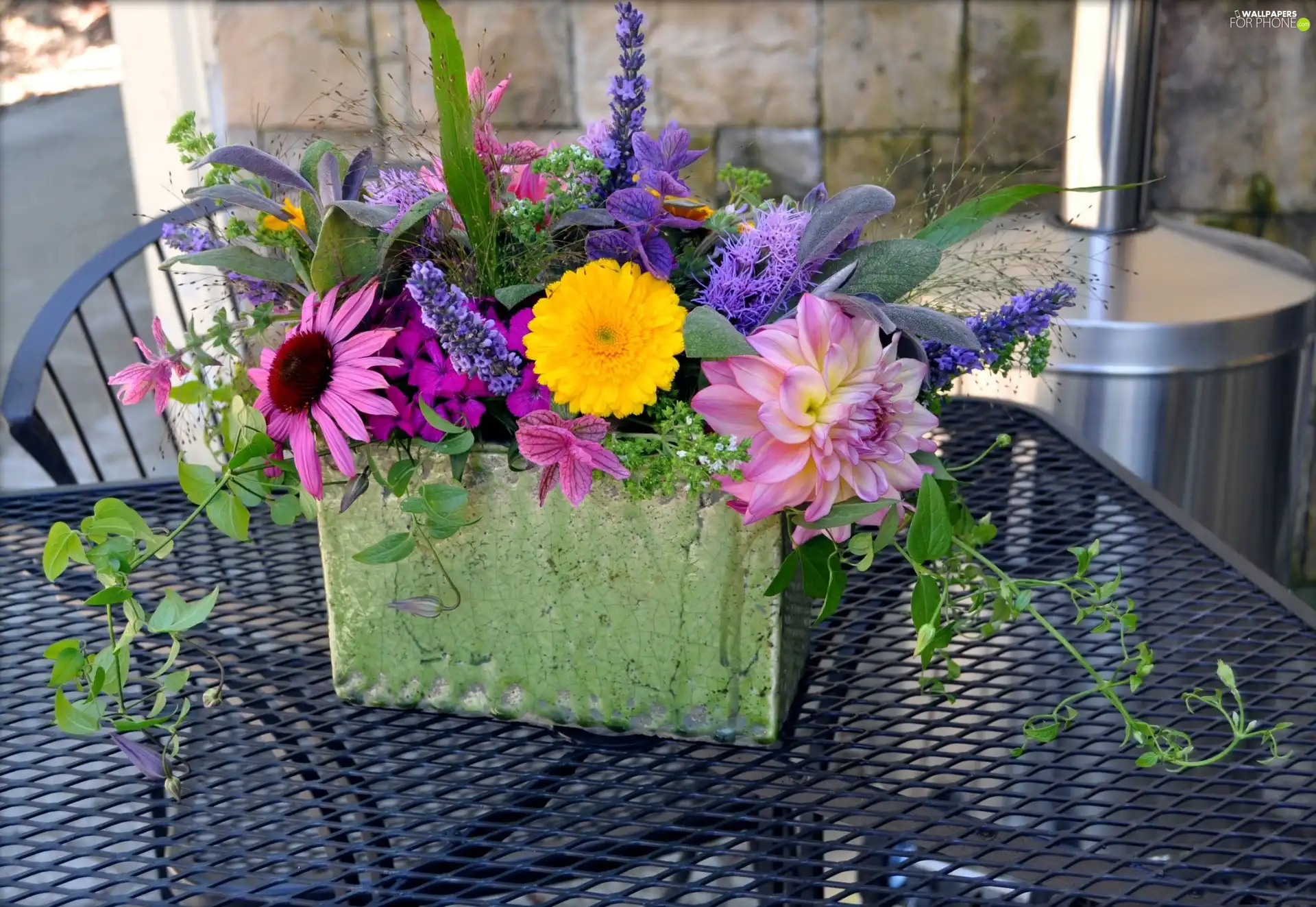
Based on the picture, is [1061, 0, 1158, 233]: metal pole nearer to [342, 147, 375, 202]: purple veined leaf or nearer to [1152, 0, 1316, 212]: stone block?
[1152, 0, 1316, 212]: stone block

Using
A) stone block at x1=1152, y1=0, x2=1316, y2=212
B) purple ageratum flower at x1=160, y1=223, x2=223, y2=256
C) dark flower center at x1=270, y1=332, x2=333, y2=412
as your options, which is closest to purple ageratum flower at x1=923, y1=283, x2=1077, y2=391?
dark flower center at x1=270, y1=332, x2=333, y2=412

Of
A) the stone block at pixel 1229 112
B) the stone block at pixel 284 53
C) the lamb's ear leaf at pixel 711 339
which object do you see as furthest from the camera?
the stone block at pixel 284 53

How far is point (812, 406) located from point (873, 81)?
1.79 metres

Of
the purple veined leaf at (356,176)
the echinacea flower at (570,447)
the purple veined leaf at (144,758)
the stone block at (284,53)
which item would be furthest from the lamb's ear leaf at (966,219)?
the stone block at (284,53)

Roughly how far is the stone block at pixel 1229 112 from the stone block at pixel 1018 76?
0.61 feet

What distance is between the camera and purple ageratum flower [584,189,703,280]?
64 centimetres

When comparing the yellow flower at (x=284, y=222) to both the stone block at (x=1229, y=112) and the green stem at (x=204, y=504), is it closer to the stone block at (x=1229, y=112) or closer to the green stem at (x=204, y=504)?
the green stem at (x=204, y=504)

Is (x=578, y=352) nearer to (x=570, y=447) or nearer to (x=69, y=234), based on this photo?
(x=570, y=447)

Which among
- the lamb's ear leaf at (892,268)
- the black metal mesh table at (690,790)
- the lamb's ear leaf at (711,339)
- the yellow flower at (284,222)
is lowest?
the black metal mesh table at (690,790)

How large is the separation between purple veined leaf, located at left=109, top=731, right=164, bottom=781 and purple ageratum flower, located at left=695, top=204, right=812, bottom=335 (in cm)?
42

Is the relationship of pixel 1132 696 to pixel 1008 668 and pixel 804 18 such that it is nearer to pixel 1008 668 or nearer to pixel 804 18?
pixel 1008 668

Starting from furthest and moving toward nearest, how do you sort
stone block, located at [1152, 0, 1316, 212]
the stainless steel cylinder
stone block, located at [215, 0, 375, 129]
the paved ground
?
the paved ground → stone block, located at [215, 0, 375, 129] → stone block, located at [1152, 0, 1316, 212] → the stainless steel cylinder

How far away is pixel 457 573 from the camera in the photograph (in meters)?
0.74

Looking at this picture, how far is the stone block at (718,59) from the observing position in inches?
87.7
